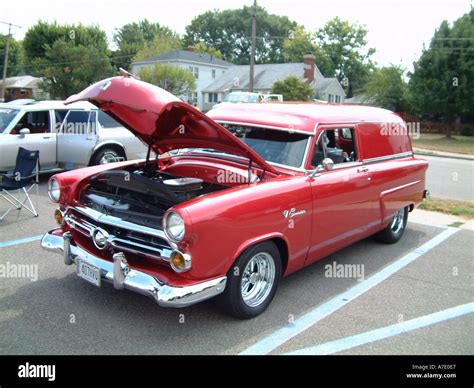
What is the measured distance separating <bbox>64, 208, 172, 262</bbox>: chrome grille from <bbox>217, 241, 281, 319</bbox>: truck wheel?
1.97ft

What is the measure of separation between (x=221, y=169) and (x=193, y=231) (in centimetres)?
131

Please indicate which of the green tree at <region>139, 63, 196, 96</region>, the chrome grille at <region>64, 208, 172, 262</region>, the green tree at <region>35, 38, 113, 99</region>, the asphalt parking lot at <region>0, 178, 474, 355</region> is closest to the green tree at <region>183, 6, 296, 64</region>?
the green tree at <region>139, 63, 196, 96</region>

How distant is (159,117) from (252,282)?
173 centimetres

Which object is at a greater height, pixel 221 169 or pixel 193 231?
pixel 221 169

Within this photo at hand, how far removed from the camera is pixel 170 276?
11.8ft

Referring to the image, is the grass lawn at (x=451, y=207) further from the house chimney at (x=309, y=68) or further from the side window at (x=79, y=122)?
the house chimney at (x=309, y=68)

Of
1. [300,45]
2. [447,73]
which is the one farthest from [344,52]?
[447,73]

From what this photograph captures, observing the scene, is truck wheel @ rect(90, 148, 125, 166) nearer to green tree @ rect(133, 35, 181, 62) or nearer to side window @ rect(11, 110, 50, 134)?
side window @ rect(11, 110, 50, 134)

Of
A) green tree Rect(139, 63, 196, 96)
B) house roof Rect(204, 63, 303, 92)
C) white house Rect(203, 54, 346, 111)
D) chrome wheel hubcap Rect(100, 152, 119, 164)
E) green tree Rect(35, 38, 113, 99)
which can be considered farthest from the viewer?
house roof Rect(204, 63, 303, 92)

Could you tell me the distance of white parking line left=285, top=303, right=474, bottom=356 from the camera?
11.9 ft

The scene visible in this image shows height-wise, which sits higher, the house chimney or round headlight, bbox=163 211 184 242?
the house chimney
